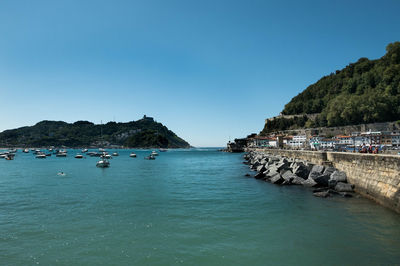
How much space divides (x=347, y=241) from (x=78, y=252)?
10148 millimetres

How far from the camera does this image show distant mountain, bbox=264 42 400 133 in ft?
289

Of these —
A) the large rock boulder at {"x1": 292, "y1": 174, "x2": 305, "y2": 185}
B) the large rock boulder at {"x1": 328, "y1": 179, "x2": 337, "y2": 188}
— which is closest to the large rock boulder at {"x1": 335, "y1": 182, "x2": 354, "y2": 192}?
the large rock boulder at {"x1": 328, "y1": 179, "x2": 337, "y2": 188}

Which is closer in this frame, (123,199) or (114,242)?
(114,242)

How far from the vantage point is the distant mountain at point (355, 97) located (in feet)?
289

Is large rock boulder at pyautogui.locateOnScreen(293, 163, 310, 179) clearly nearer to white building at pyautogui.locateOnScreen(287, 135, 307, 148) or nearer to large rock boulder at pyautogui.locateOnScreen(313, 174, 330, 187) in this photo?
large rock boulder at pyautogui.locateOnScreen(313, 174, 330, 187)

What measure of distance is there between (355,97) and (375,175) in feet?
325

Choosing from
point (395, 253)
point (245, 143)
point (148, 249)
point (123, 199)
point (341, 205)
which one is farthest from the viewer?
point (245, 143)

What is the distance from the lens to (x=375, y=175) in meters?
16.2

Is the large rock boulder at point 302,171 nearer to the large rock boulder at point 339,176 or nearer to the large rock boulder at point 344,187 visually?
the large rock boulder at point 339,176

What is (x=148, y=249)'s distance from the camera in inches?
361

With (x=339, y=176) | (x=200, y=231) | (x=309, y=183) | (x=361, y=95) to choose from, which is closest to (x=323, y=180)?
(x=309, y=183)

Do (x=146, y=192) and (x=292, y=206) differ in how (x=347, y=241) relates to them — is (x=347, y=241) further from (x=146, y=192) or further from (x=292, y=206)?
(x=146, y=192)

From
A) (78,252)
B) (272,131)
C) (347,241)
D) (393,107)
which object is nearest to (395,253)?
(347,241)

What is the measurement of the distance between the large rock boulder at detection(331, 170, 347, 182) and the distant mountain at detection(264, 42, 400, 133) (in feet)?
266
